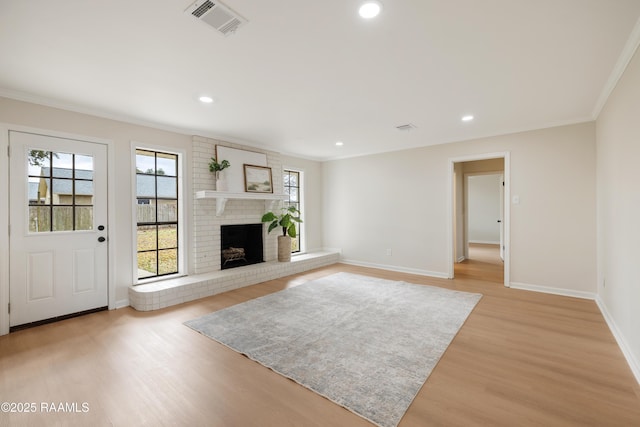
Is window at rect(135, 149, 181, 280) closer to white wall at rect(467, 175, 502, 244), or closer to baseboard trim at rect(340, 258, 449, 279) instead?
baseboard trim at rect(340, 258, 449, 279)

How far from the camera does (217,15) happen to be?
1.73 m

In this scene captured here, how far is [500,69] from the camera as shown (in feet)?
8.01

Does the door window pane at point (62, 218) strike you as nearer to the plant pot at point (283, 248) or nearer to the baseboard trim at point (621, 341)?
the plant pot at point (283, 248)

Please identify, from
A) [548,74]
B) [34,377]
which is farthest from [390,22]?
[34,377]

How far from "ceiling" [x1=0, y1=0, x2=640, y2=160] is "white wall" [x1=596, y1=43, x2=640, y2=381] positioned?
12.2 inches

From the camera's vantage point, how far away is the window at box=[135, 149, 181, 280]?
393cm

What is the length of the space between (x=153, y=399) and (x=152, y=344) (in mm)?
897

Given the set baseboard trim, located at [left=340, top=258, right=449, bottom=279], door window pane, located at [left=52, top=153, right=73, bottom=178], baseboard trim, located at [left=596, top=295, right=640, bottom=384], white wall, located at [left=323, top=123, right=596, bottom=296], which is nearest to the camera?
baseboard trim, located at [left=596, top=295, right=640, bottom=384]

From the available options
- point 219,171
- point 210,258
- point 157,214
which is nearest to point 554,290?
point 210,258

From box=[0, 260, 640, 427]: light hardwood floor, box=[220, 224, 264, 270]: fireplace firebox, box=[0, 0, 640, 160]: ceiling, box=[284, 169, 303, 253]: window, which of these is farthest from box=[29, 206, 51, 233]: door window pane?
box=[284, 169, 303, 253]: window

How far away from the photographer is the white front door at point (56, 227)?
2.95 m

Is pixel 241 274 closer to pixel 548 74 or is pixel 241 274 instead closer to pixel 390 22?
pixel 390 22

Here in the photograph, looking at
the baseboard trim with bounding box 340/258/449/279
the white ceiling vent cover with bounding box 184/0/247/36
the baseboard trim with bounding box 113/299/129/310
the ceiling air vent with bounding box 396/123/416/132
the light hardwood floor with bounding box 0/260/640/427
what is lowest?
the light hardwood floor with bounding box 0/260/640/427

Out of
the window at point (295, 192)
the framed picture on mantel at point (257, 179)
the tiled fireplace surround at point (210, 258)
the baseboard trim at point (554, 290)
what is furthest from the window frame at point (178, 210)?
the baseboard trim at point (554, 290)
